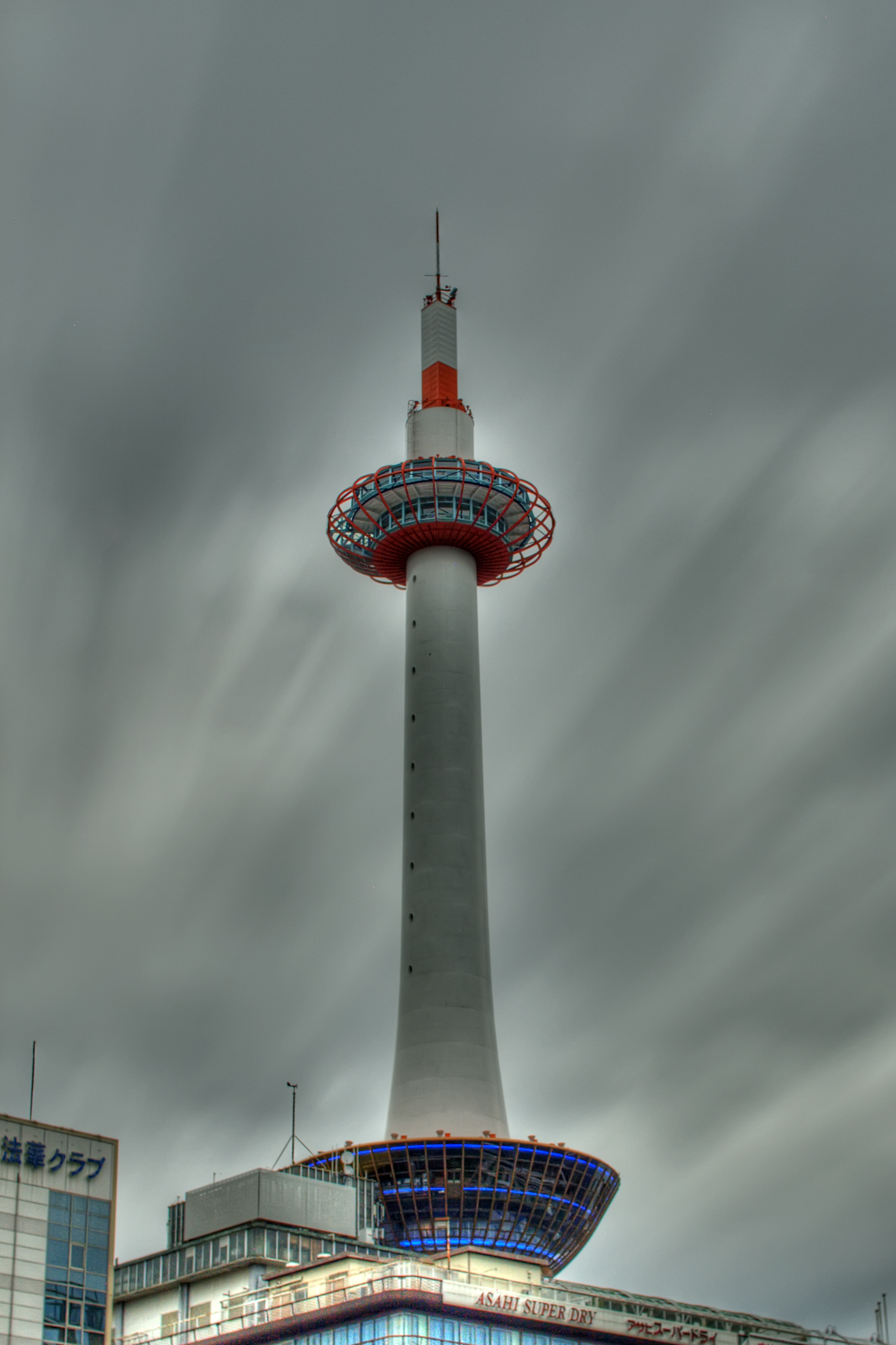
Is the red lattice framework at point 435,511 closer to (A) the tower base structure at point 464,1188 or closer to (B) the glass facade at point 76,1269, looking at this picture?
(A) the tower base structure at point 464,1188

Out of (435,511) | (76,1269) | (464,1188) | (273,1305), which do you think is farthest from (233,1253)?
(435,511)

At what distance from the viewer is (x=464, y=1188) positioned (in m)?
129

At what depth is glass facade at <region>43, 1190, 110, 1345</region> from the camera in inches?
3130

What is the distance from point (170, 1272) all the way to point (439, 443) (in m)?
84.0

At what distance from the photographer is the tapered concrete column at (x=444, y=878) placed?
448 ft

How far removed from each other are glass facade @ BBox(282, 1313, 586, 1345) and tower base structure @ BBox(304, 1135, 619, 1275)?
23.6 metres

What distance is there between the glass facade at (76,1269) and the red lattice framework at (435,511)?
288ft

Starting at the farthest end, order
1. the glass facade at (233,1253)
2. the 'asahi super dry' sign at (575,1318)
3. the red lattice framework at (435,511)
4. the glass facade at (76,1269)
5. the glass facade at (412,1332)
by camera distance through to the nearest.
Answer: the red lattice framework at (435,511)
the glass facade at (233,1253)
the 'asahi super dry' sign at (575,1318)
the glass facade at (412,1332)
the glass facade at (76,1269)

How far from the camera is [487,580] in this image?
560 ft

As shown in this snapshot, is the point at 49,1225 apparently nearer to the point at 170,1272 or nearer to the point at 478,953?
the point at 170,1272

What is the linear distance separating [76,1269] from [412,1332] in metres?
26.1

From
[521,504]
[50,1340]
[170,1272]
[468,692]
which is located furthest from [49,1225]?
[521,504]

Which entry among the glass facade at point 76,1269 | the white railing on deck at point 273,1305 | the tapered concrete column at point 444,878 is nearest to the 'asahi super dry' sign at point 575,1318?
the white railing on deck at point 273,1305

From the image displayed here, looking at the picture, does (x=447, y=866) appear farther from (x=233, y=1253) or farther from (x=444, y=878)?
(x=233, y=1253)
